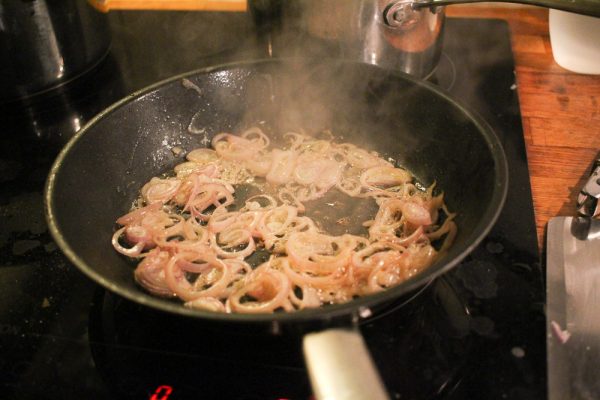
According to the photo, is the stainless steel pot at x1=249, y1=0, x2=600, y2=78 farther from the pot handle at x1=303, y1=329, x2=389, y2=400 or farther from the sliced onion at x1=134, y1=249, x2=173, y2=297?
the pot handle at x1=303, y1=329, x2=389, y2=400

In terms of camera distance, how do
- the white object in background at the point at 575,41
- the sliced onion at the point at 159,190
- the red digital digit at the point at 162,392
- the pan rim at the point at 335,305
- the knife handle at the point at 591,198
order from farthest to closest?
1. the white object in background at the point at 575,41
2. the sliced onion at the point at 159,190
3. the knife handle at the point at 591,198
4. the red digital digit at the point at 162,392
5. the pan rim at the point at 335,305

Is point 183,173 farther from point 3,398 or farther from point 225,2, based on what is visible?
point 225,2

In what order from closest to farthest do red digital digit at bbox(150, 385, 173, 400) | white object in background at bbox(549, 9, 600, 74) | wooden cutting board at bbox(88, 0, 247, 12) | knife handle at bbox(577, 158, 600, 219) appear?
red digital digit at bbox(150, 385, 173, 400) → knife handle at bbox(577, 158, 600, 219) → white object in background at bbox(549, 9, 600, 74) → wooden cutting board at bbox(88, 0, 247, 12)

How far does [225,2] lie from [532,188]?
1.42m

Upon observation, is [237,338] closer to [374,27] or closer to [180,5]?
[374,27]

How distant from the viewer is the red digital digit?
958mm

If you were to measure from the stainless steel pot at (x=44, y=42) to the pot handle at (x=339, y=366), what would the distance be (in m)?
Answer: 1.20

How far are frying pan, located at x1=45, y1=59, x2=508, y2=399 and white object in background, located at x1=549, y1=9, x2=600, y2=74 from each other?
757mm

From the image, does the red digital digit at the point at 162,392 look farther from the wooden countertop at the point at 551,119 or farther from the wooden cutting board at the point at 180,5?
the wooden cutting board at the point at 180,5

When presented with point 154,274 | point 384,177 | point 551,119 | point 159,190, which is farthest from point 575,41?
point 154,274

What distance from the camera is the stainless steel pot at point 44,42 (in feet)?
4.78

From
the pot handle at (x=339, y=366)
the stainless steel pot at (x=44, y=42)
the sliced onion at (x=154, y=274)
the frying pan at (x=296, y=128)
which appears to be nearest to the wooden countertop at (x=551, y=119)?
the frying pan at (x=296, y=128)

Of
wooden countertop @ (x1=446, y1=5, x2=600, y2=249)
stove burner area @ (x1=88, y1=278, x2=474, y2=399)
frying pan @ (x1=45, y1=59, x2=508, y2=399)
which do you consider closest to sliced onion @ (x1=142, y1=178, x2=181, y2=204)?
frying pan @ (x1=45, y1=59, x2=508, y2=399)

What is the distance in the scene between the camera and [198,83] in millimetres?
1488
